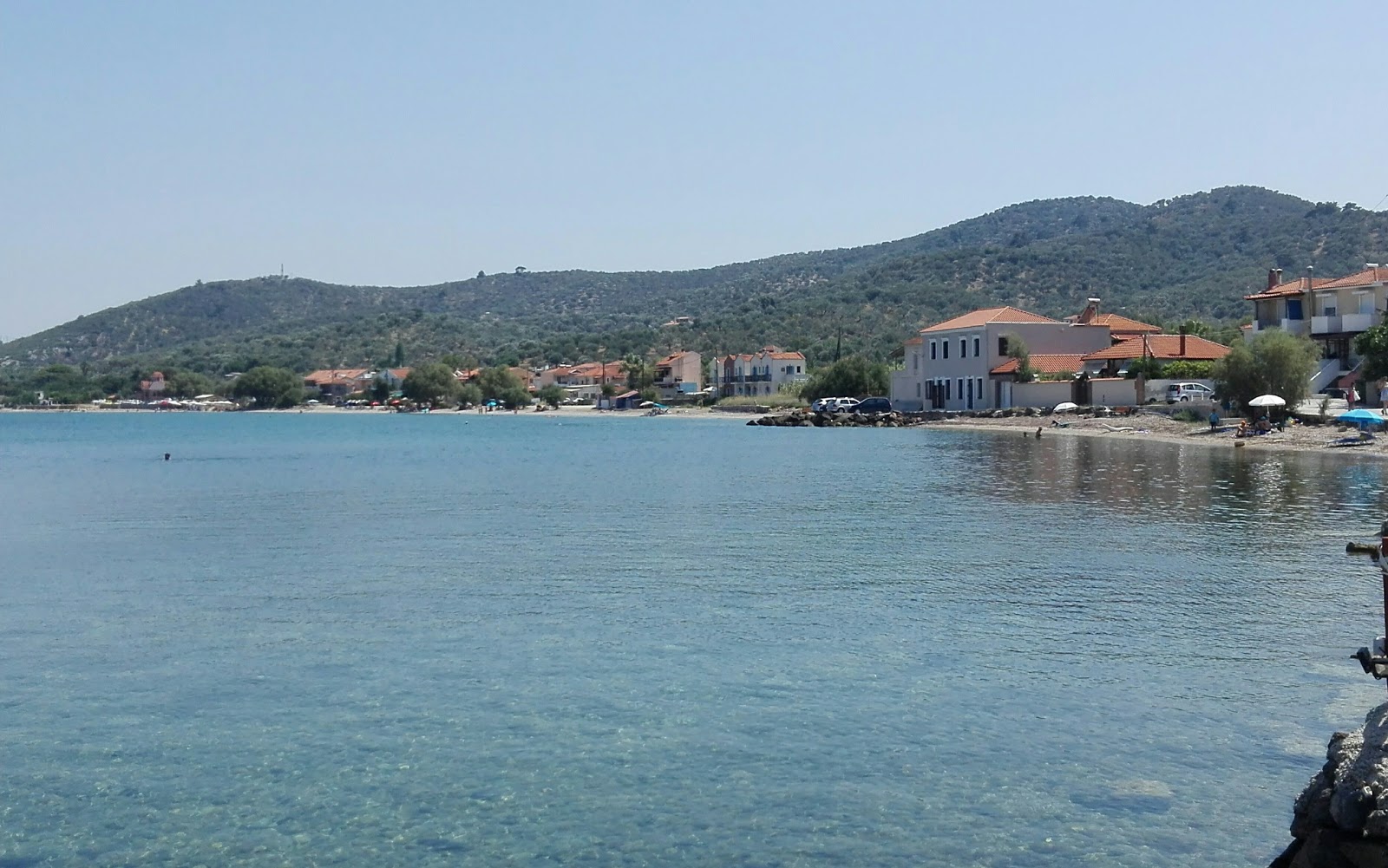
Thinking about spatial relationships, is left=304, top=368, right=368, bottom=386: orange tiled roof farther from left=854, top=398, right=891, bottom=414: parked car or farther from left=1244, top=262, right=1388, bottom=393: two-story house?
left=1244, top=262, right=1388, bottom=393: two-story house

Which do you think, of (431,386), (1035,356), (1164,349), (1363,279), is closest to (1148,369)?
(1164,349)

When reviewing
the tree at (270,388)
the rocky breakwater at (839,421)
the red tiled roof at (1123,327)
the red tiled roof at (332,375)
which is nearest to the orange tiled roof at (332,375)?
the red tiled roof at (332,375)

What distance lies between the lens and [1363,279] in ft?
205

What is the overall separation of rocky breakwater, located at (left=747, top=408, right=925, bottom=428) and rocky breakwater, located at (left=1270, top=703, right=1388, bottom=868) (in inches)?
2892

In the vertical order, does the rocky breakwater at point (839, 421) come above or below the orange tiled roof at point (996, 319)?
below

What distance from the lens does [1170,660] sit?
14898mm

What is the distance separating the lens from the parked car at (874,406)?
298 feet

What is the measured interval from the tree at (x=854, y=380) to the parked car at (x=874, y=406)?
16.9 feet

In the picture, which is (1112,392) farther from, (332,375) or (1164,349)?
(332,375)

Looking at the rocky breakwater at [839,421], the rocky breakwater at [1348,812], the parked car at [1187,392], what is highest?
the parked car at [1187,392]

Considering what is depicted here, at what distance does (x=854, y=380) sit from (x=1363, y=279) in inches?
1613

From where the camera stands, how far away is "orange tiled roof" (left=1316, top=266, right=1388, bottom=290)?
61.1 metres

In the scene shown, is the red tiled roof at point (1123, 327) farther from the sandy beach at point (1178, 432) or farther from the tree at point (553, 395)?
the tree at point (553, 395)

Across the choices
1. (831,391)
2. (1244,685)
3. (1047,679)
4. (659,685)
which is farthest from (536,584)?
(831,391)
